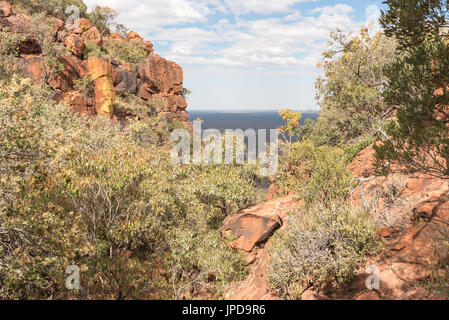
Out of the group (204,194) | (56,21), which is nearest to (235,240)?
(204,194)

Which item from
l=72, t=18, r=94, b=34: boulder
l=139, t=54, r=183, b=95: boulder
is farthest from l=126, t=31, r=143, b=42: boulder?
l=72, t=18, r=94, b=34: boulder

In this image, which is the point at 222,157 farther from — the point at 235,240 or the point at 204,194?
the point at 235,240

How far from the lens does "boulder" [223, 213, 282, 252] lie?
14.2 meters

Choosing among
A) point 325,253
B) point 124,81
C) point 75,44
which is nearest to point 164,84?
point 124,81

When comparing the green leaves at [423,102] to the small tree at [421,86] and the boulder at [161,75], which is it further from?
the boulder at [161,75]

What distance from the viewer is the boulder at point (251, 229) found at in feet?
46.5

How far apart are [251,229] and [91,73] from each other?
1587 inches

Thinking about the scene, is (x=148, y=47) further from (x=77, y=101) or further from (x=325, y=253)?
(x=325, y=253)

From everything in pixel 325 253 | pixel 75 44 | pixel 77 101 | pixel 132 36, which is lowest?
pixel 325 253

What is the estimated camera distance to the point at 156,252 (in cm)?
1248

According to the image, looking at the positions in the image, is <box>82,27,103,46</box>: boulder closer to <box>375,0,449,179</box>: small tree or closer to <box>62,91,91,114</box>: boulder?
<box>62,91,91,114</box>: boulder

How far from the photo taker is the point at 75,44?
41.9m

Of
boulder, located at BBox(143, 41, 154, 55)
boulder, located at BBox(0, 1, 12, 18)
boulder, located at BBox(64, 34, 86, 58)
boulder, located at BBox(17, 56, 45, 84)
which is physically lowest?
boulder, located at BBox(17, 56, 45, 84)
